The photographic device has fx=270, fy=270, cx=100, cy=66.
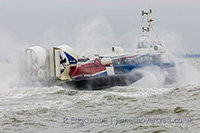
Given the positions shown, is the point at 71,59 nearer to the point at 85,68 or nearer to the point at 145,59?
the point at 85,68

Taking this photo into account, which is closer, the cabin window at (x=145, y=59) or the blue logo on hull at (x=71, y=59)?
the blue logo on hull at (x=71, y=59)

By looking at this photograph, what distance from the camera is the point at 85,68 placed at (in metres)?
12.4

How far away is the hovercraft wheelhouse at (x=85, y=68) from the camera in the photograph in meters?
11.8

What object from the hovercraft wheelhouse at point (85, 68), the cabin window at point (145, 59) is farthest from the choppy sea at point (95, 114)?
the cabin window at point (145, 59)

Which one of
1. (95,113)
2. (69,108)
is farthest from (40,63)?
(95,113)

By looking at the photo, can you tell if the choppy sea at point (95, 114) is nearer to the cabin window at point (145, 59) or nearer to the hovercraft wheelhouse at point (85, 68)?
the hovercraft wheelhouse at point (85, 68)

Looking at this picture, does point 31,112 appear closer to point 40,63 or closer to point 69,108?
point 69,108

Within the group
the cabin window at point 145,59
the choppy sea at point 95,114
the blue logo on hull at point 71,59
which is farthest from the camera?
the cabin window at point 145,59

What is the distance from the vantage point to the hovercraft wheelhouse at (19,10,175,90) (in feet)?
38.8

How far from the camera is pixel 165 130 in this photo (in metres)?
5.15

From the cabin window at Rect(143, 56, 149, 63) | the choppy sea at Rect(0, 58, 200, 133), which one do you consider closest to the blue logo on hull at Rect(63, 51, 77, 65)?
the choppy sea at Rect(0, 58, 200, 133)

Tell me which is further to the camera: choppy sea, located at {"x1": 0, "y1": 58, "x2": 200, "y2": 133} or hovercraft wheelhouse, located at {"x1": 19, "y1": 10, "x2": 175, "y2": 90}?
hovercraft wheelhouse, located at {"x1": 19, "y1": 10, "x2": 175, "y2": 90}

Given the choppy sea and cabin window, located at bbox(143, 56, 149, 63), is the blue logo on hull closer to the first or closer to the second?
the choppy sea

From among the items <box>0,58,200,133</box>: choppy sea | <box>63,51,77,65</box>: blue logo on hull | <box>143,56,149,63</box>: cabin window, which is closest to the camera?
<box>0,58,200,133</box>: choppy sea
